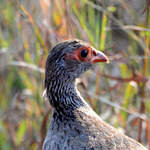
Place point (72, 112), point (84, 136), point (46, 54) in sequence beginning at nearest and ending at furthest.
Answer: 1. point (84, 136)
2. point (72, 112)
3. point (46, 54)

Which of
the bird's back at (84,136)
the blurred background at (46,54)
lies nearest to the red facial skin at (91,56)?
the bird's back at (84,136)

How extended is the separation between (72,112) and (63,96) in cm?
12

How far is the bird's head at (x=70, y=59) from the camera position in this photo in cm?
238

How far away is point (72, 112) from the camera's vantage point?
93.8 inches

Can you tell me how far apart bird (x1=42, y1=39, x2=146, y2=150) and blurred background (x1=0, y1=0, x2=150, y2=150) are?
510mm

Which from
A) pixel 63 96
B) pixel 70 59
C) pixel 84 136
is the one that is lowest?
pixel 84 136

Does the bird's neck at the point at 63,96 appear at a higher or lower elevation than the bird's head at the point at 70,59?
lower

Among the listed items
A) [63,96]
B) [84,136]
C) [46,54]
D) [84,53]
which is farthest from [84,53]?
[46,54]

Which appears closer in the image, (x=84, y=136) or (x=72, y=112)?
(x=84, y=136)

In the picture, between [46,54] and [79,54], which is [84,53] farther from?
[46,54]

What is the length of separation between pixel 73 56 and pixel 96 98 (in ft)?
2.88

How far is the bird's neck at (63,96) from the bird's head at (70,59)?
0.11ft

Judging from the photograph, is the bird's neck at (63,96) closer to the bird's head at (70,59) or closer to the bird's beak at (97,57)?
the bird's head at (70,59)

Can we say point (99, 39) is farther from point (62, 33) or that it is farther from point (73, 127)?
point (73, 127)
